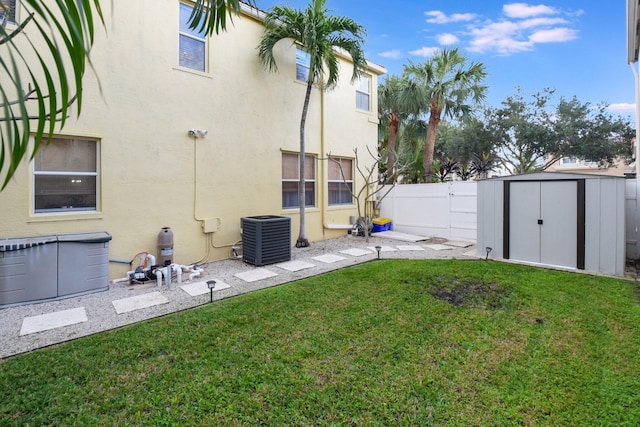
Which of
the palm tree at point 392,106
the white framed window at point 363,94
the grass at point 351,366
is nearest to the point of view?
the grass at point 351,366

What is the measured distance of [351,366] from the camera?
3008 millimetres

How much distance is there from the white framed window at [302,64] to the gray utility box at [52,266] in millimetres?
6634

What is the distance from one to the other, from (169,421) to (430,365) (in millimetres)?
2282

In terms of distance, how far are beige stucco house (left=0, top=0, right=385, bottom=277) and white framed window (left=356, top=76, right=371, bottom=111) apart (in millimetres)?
2295

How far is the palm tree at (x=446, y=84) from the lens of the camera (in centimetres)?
1166

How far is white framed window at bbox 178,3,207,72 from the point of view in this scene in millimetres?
6859

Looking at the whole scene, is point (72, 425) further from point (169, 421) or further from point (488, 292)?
point (488, 292)

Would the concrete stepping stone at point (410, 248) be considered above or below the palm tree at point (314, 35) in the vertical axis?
below

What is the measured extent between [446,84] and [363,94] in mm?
3317

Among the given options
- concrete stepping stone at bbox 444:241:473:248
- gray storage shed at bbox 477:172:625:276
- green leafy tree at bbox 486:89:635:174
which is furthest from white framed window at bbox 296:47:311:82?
green leafy tree at bbox 486:89:635:174

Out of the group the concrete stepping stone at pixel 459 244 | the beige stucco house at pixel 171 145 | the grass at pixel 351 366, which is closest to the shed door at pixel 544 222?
the grass at pixel 351 366

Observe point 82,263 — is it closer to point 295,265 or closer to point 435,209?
point 295,265

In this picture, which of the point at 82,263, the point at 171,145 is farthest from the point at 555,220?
the point at 82,263

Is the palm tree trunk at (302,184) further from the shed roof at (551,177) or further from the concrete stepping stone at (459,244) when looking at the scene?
the shed roof at (551,177)
